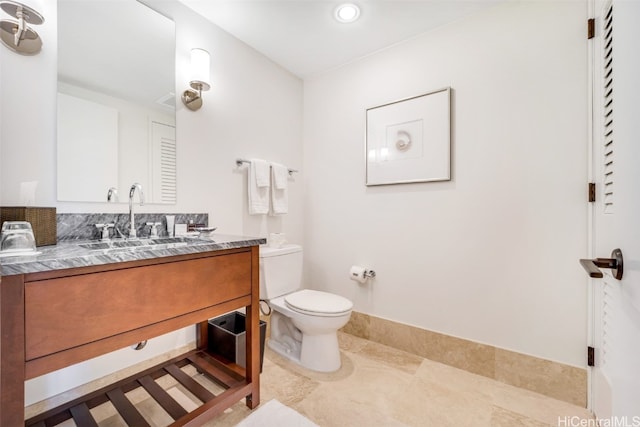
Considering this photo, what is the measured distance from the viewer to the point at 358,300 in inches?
88.5

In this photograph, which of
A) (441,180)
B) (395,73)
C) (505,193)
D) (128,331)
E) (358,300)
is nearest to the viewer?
(128,331)

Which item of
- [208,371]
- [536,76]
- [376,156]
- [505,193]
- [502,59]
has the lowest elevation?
[208,371]

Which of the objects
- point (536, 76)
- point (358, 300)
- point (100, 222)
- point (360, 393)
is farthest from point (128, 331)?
point (536, 76)

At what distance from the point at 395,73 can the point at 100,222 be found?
2.13 metres

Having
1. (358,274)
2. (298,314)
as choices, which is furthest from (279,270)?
(358,274)

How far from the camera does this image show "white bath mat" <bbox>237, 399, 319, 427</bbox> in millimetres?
1259

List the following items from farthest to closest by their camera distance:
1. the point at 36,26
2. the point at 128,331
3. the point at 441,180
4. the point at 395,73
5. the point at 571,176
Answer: the point at 395,73, the point at 441,180, the point at 571,176, the point at 36,26, the point at 128,331

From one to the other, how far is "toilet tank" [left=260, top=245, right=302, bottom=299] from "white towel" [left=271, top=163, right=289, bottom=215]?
0.34m

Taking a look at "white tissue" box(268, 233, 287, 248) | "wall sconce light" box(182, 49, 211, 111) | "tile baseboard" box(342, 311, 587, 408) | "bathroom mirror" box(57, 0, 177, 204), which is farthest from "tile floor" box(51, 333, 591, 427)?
"wall sconce light" box(182, 49, 211, 111)

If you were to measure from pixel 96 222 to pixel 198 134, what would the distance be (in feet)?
2.54

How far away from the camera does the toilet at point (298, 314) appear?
5.48 feet

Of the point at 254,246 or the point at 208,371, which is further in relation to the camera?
the point at 208,371

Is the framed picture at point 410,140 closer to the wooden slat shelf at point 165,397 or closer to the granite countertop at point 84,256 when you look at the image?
the granite countertop at point 84,256

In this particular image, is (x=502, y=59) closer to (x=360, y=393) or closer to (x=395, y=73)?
(x=395, y=73)
